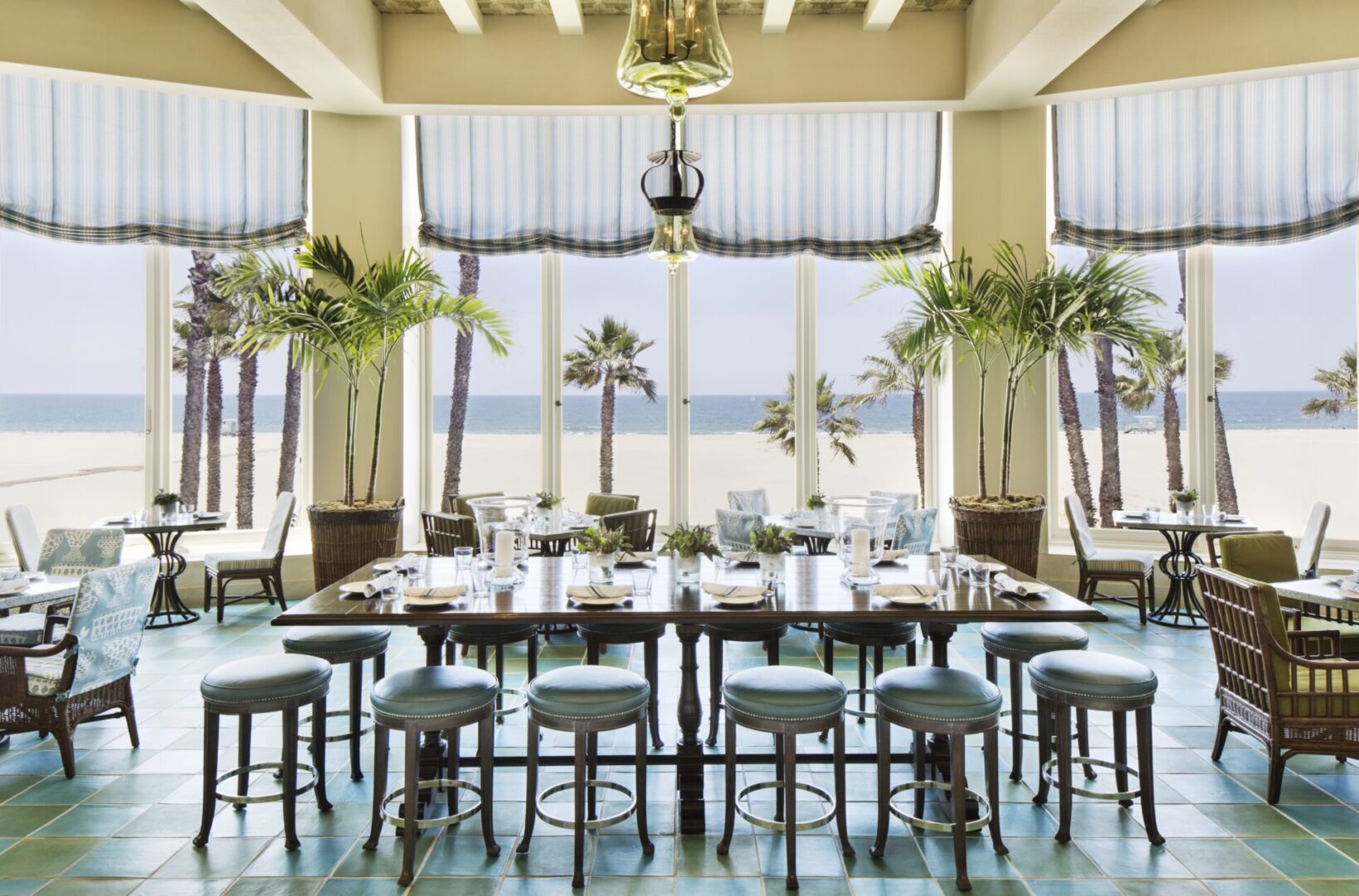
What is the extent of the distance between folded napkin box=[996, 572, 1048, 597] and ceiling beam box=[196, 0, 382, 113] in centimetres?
460

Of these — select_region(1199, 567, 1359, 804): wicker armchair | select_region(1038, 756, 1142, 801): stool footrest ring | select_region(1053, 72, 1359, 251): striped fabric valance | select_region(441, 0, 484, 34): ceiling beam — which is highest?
select_region(441, 0, 484, 34): ceiling beam

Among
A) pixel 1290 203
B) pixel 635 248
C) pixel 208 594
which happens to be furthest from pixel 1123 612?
pixel 208 594

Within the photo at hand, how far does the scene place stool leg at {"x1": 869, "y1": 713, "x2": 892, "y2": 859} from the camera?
2.69 meters

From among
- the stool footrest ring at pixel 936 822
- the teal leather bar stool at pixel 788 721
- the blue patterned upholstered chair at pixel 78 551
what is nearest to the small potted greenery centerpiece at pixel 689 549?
the teal leather bar stool at pixel 788 721

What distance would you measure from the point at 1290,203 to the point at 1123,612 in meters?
3.08

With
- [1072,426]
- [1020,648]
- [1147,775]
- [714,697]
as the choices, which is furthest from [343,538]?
[1072,426]

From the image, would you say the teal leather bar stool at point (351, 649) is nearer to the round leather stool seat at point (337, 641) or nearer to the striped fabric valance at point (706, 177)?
the round leather stool seat at point (337, 641)

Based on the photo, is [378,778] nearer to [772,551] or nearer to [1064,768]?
[772,551]

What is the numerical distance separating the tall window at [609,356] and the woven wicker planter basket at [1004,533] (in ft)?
7.65

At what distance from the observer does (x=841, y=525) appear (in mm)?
3299

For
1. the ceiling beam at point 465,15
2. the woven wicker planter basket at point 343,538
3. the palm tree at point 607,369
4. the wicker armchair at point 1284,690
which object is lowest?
the wicker armchair at point 1284,690

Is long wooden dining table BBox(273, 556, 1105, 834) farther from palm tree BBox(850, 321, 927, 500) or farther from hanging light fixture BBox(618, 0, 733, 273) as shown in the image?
palm tree BBox(850, 321, 927, 500)

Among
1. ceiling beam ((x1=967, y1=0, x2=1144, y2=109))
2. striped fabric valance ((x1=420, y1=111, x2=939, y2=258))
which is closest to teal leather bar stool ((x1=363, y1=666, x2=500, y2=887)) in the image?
striped fabric valance ((x1=420, y1=111, x2=939, y2=258))

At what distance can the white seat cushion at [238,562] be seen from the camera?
5.93 m
